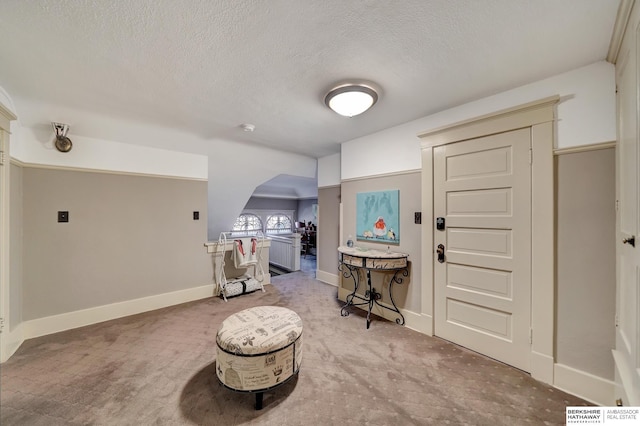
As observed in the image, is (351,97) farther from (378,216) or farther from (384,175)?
(378,216)

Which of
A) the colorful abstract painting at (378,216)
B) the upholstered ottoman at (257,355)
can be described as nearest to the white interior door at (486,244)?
the colorful abstract painting at (378,216)

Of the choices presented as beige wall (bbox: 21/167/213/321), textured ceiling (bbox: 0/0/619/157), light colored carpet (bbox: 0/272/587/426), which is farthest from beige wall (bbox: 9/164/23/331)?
textured ceiling (bbox: 0/0/619/157)

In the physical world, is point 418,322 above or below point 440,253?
below

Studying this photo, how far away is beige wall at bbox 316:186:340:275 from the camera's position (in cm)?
400

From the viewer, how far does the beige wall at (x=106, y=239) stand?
244cm

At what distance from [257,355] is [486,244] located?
209 centimetres

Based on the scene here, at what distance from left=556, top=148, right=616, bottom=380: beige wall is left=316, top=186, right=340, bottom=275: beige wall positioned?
2.69 meters

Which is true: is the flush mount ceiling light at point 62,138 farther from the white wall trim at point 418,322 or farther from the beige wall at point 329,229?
the white wall trim at point 418,322

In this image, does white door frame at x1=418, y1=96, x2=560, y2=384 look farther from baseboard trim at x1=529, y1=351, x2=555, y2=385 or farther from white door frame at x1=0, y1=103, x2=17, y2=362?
white door frame at x1=0, y1=103, x2=17, y2=362

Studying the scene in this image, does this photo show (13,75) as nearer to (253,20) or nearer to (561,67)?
(253,20)

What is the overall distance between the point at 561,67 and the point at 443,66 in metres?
0.86

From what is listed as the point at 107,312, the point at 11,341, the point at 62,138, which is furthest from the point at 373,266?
the point at 62,138

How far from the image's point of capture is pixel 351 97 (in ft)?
6.41

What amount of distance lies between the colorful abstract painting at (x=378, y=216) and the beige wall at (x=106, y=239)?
93.6 inches
